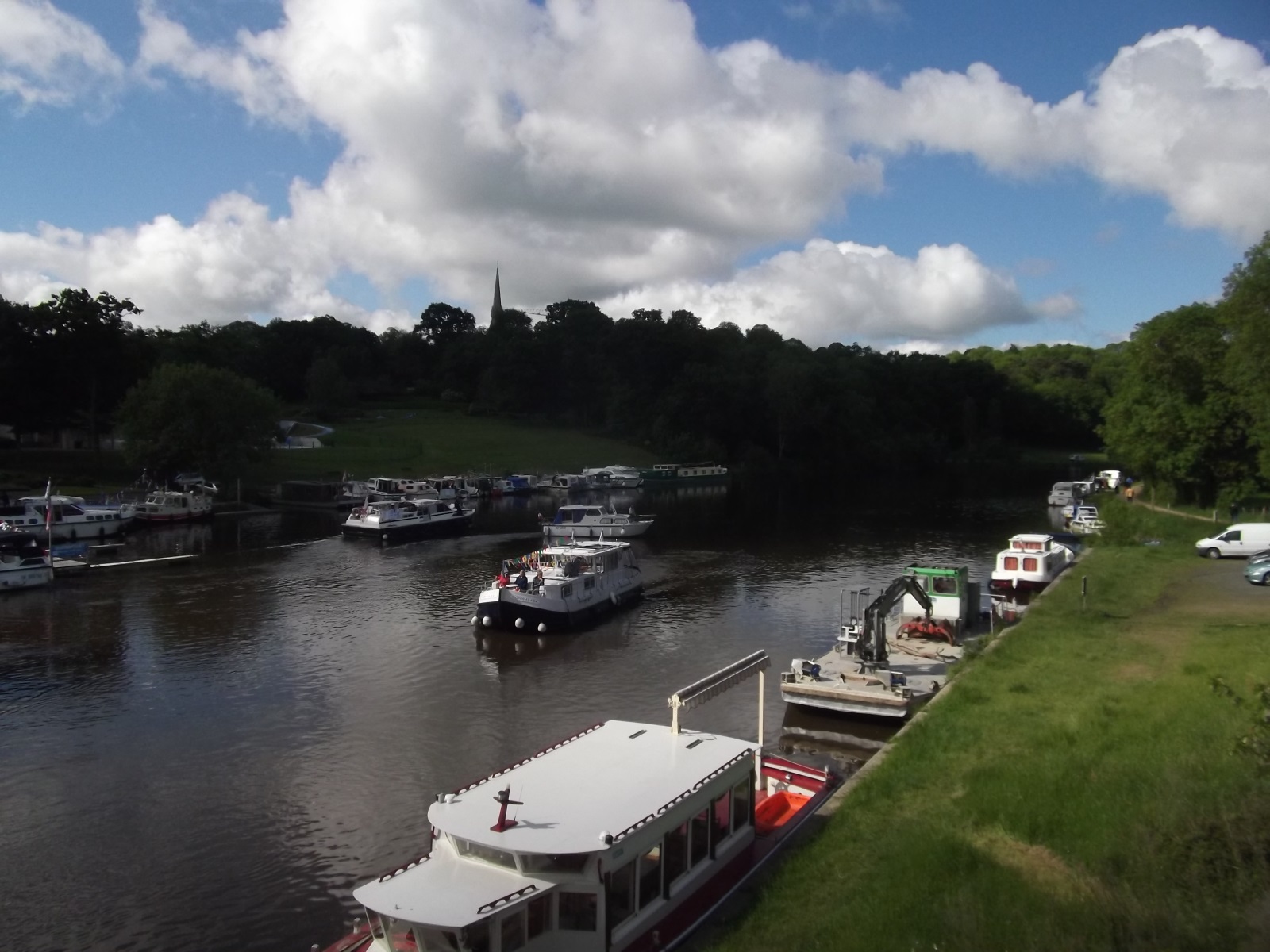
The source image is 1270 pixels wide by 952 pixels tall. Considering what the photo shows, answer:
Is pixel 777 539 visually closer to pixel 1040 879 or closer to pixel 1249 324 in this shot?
pixel 1249 324

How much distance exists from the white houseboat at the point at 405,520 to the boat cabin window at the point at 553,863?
175ft

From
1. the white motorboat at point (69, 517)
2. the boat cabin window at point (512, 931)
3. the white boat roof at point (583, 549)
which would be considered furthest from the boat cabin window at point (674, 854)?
the white motorboat at point (69, 517)

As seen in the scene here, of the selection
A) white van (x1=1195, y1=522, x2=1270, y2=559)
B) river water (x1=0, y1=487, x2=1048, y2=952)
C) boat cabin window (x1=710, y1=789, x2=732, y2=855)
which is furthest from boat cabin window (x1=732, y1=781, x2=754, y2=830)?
white van (x1=1195, y1=522, x2=1270, y2=559)

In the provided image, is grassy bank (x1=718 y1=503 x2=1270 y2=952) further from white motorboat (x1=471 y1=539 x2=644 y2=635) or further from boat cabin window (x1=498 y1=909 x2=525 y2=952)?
white motorboat (x1=471 y1=539 x2=644 y2=635)

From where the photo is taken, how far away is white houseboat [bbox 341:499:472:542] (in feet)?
213

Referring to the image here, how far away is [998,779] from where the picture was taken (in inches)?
676

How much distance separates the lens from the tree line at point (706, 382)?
2520 inches

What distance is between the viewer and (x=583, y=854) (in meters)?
12.5

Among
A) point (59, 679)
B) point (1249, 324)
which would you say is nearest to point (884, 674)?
point (59, 679)

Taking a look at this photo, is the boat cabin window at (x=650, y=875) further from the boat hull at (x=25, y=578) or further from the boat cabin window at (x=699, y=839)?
the boat hull at (x=25, y=578)

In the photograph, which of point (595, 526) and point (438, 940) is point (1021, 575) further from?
point (438, 940)

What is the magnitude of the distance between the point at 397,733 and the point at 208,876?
7.91 m

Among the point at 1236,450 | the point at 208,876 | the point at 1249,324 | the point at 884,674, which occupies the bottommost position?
the point at 208,876

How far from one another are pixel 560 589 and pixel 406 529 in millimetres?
29741
